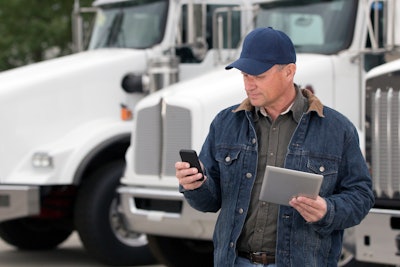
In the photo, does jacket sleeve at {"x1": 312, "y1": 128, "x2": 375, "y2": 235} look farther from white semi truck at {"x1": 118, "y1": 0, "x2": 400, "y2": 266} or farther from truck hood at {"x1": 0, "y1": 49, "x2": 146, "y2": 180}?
truck hood at {"x1": 0, "y1": 49, "x2": 146, "y2": 180}

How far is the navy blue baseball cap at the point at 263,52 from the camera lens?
4113mm

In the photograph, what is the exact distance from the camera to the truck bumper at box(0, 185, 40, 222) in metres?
9.79

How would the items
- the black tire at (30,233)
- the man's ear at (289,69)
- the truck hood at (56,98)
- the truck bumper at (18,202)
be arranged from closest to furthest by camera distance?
the man's ear at (289,69) < the truck bumper at (18,202) < the truck hood at (56,98) < the black tire at (30,233)

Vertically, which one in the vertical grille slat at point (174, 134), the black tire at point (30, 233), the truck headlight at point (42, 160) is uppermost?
the vertical grille slat at point (174, 134)

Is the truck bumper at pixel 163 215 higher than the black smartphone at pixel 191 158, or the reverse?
the black smartphone at pixel 191 158

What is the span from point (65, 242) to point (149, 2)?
3.02 metres

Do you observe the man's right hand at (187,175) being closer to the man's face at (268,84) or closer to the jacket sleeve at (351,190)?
the man's face at (268,84)

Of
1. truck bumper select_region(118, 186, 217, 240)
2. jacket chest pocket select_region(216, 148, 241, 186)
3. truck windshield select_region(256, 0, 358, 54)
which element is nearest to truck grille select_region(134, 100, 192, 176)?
truck bumper select_region(118, 186, 217, 240)

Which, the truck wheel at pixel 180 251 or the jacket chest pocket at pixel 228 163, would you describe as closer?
the jacket chest pocket at pixel 228 163

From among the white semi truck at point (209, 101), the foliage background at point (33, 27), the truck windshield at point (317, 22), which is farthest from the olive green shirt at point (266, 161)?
the foliage background at point (33, 27)

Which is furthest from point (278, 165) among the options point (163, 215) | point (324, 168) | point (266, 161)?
point (163, 215)

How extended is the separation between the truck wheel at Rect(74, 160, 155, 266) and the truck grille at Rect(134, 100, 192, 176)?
862mm

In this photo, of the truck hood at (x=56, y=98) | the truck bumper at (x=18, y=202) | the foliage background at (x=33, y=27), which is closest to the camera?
the truck bumper at (x=18, y=202)

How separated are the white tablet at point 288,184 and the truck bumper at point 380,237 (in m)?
3.28
